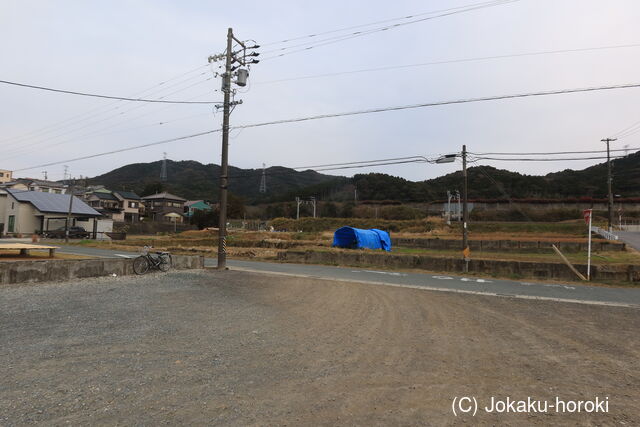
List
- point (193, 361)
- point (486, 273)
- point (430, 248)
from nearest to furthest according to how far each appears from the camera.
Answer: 1. point (193, 361)
2. point (486, 273)
3. point (430, 248)

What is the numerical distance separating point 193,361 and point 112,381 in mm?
1000

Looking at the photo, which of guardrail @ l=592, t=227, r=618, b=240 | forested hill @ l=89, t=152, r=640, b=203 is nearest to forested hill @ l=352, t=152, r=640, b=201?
forested hill @ l=89, t=152, r=640, b=203

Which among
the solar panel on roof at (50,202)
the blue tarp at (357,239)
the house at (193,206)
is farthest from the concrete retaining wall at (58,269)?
the house at (193,206)

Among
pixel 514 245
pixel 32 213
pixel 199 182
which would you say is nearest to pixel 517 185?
pixel 514 245

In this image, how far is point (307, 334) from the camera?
256 inches

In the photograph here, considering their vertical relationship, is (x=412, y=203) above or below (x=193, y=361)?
above

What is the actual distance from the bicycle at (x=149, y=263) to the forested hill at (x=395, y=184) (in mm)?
54059

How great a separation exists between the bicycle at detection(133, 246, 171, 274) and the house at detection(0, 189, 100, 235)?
126 ft

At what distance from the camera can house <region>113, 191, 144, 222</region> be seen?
75812 millimetres

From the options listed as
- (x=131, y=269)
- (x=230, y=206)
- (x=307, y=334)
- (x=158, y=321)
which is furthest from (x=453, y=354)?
(x=230, y=206)

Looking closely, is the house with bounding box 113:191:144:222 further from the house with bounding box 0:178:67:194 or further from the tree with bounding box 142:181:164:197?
the tree with bounding box 142:181:164:197

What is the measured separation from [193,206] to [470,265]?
8735 centimetres

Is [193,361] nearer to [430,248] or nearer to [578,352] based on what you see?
[578,352]

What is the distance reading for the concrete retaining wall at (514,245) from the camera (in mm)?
30781
